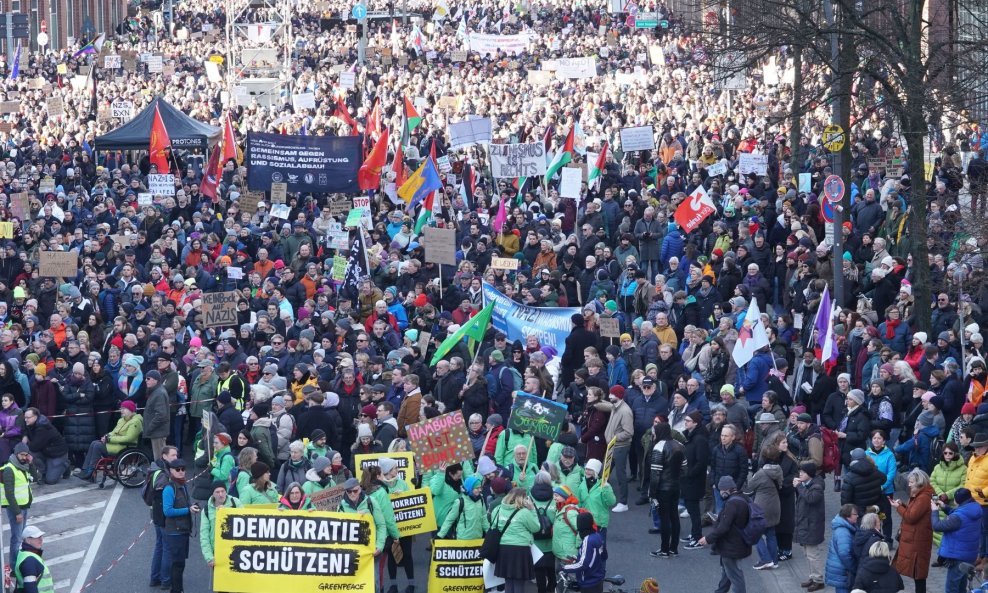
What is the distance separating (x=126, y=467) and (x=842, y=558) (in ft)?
29.1

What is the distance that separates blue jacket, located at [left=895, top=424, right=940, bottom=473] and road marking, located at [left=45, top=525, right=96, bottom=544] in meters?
8.32

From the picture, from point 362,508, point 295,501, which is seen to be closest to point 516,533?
point 362,508

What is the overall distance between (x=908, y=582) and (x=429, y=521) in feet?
14.5

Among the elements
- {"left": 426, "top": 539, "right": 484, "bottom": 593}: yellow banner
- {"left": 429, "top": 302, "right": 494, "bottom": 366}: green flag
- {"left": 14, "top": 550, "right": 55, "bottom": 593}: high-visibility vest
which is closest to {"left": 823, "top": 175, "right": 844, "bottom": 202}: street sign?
{"left": 429, "top": 302, "right": 494, "bottom": 366}: green flag

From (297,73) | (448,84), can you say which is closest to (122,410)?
(448,84)

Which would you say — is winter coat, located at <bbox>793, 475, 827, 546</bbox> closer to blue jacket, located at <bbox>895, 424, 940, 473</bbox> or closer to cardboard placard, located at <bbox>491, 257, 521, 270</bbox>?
blue jacket, located at <bbox>895, 424, 940, 473</bbox>

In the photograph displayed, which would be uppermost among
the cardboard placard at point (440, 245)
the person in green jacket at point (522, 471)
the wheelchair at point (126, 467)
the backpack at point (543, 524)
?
the cardboard placard at point (440, 245)

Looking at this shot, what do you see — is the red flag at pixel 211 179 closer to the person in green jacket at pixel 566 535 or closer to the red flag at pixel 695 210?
the red flag at pixel 695 210

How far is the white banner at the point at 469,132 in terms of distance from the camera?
30.4 m

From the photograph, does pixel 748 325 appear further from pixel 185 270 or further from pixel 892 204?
pixel 185 270

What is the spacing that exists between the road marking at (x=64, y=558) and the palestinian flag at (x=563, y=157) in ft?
47.5

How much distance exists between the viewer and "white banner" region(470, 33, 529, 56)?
52406 mm

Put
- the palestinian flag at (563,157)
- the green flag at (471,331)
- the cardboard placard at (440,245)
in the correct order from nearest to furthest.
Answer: the green flag at (471,331), the cardboard placard at (440,245), the palestinian flag at (563,157)

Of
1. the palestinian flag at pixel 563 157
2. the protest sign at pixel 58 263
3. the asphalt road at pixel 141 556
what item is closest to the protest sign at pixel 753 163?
the palestinian flag at pixel 563 157
